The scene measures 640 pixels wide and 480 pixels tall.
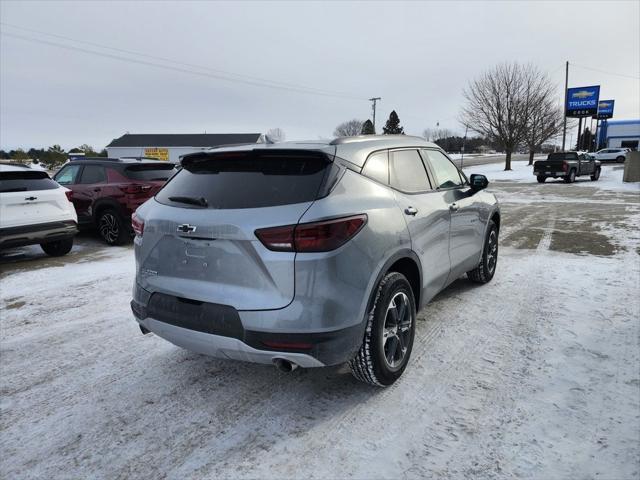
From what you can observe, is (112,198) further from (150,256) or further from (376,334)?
(376,334)

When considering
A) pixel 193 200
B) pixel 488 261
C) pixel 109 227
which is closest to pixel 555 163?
pixel 488 261

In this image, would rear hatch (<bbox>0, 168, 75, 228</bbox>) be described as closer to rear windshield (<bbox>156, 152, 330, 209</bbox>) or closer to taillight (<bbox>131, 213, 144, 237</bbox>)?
taillight (<bbox>131, 213, 144, 237</bbox>)

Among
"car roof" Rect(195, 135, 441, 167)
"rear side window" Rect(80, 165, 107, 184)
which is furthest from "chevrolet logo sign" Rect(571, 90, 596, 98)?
"car roof" Rect(195, 135, 441, 167)

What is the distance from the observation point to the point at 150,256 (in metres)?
2.98

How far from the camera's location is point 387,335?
3.04 meters

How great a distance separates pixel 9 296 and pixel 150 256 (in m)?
3.69

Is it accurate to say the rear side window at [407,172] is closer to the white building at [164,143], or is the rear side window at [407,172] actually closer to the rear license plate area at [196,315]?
the rear license plate area at [196,315]

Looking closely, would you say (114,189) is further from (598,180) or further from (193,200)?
(598,180)

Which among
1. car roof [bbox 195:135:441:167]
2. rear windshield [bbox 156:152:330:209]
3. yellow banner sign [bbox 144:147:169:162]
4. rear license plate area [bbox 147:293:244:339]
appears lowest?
rear license plate area [bbox 147:293:244:339]

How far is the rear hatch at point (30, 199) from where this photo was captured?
6.64 m

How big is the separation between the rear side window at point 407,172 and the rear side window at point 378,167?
63 mm

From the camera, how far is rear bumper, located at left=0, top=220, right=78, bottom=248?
6.59 m

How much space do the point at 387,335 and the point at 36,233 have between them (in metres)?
6.35

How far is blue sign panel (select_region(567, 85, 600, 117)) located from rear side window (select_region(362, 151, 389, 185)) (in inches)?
1904
